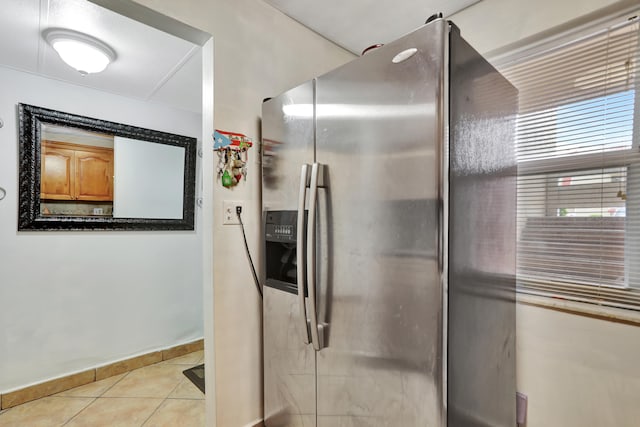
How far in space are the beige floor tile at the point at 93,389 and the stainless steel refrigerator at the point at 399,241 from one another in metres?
1.58

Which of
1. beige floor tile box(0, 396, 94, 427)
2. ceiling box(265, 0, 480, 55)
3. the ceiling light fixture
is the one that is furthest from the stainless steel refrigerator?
beige floor tile box(0, 396, 94, 427)

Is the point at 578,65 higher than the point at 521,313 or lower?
higher

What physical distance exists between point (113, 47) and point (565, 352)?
2.86m

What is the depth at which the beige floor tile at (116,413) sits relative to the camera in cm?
180

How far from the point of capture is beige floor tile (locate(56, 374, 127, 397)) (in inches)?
81.5

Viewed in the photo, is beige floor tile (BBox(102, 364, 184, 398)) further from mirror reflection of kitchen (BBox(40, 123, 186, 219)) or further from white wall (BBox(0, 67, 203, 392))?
mirror reflection of kitchen (BBox(40, 123, 186, 219))

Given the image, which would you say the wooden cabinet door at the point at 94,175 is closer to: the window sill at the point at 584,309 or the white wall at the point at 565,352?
the white wall at the point at 565,352

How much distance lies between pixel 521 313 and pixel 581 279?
0.30 m

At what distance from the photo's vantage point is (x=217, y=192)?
4.59 ft

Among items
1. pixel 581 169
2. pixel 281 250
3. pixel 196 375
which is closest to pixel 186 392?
pixel 196 375

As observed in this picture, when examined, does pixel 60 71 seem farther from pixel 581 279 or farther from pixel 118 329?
pixel 581 279

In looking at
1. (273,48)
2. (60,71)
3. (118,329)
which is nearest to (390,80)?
(273,48)

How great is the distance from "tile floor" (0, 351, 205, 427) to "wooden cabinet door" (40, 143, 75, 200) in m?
1.40

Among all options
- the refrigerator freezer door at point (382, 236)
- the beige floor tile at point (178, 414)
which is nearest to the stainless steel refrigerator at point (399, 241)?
the refrigerator freezer door at point (382, 236)
